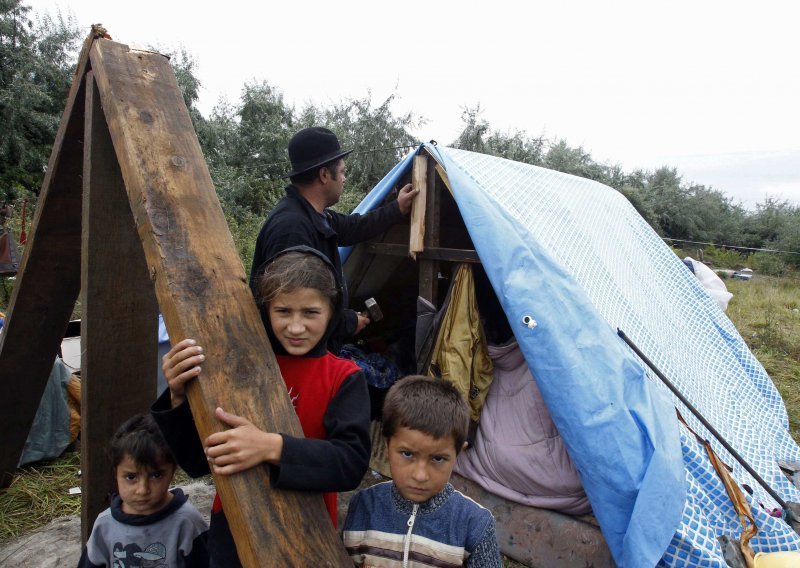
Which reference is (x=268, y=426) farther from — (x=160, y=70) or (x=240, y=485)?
(x=160, y=70)

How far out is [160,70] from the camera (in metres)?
1.52

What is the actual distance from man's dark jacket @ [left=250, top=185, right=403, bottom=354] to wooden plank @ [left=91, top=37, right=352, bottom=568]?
2.07ft

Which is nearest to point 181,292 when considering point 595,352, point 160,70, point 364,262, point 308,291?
point 308,291

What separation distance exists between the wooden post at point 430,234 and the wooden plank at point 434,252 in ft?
0.18

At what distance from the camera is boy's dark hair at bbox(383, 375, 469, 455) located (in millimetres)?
1273

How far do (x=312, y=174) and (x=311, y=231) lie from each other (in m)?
0.33

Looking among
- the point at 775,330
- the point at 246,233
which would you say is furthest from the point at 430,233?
the point at 246,233

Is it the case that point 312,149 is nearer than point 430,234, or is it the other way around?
point 312,149

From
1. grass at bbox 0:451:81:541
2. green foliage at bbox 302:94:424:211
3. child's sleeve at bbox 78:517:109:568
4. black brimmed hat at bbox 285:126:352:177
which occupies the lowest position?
grass at bbox 0:451:81:541

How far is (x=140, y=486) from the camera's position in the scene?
1604mm

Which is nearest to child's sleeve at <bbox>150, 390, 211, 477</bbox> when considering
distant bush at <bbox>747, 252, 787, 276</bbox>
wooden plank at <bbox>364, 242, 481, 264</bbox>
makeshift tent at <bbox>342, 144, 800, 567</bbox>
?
makeshift tent at <bbox>342, 144, 800, 567</bbox>

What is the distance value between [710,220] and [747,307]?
13.9m

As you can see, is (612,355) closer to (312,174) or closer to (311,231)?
(311,231)

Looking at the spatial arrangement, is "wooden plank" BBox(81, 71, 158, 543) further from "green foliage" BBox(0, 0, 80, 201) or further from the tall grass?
"green foliage" BBox(0, 0, 80, 201)
